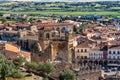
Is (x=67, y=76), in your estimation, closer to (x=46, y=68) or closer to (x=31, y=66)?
(x=46, y=68)

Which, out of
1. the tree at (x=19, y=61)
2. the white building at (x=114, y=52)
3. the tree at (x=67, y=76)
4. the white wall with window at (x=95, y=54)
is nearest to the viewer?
the tree at (x=67, y=76)

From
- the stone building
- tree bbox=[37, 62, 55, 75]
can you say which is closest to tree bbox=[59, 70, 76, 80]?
tree bbox=[37, 62, 55, 75]

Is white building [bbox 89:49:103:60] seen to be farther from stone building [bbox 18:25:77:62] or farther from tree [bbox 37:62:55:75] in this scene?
tree [bbox 37:62:55:75]

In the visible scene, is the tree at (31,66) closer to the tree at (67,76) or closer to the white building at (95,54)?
the tree at (67,76)

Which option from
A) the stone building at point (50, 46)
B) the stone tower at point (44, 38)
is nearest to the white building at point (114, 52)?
the stone building at point (50, 46)

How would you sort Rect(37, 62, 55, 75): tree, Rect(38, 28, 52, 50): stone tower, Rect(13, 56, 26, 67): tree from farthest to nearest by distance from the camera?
Rect(38, 28, 52, 50): stone tower
Rect(13, 56, 26, 67): tree
Rect(37, 62, 55, 75): tree

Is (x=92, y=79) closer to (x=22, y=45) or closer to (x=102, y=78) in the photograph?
(x=102, y=78)

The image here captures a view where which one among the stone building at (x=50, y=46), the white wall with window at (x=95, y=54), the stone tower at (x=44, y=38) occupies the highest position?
the stone tower at (x=44, y=38)

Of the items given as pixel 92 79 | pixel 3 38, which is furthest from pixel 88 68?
pixel 3 38

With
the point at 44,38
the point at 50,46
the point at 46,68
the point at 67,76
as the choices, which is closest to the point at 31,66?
the point at 46,68

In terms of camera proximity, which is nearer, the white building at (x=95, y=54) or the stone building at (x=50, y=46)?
the stone building at (x=50, y=46)

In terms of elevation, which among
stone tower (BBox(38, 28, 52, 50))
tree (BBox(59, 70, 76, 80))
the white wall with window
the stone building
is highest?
tree (BBox(59, 70, 76, 80))

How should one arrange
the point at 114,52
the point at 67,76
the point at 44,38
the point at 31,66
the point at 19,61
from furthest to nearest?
the point at 44,38
the point at 114,52
the point at 19,61
the point at 31,66
the point at 67,76

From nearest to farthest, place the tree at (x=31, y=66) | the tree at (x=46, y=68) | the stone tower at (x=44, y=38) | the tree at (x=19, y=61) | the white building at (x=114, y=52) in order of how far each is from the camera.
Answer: the tree at (x=46, y=68) → the tree at (x=31, y=66) → the tree at (x=19, y=61) → the stone tower at (x=44, y=38) → the white building at (x=114, y=52)
